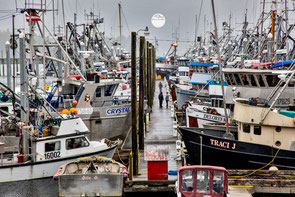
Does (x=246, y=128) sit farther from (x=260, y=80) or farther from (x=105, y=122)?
(x=105, y=122)

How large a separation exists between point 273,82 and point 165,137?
611cm

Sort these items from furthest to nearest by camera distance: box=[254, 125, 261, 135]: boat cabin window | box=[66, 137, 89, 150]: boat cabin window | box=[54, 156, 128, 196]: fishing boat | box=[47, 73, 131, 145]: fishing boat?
box=[47, 73, 131, 145]: fishing boat, box=[66, 137, 89, 150]: boat cabin window, box=[254, 125, 261, 135]: boat cabin window, box=[54, 156, 128, 196]: fishing boat

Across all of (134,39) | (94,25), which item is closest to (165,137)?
(134,39)

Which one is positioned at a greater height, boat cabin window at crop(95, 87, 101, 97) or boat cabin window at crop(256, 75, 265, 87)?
boat cabin window at crop(256, 75, 265, 87)

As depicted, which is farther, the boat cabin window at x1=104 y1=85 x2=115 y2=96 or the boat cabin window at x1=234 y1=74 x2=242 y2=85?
the boat cabin window at x1=104 y1=85 x2=115 y2=96

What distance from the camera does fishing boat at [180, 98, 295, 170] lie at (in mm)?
15023

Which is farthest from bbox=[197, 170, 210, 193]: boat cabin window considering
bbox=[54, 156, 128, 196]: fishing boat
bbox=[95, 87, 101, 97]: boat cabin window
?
bbox=[95, 87, 101, 97]: boat cabin window

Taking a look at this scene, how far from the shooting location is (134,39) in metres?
18.0

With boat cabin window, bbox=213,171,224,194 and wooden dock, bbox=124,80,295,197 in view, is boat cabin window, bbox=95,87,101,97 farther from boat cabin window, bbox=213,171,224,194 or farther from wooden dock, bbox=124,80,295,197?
boat cabin window, bbox=213,171,224,194

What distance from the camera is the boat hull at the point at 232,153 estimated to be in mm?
15031

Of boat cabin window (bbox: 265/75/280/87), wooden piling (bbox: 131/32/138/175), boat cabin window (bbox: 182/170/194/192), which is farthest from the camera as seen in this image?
boat cabin window (bbox: 265/75/280/87)

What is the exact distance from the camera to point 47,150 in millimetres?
15930

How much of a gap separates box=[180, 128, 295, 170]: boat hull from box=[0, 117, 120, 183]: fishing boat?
3.63 m

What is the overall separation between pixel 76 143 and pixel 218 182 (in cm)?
755
